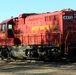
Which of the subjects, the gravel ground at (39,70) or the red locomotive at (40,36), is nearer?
the gravel ground at (39,70)

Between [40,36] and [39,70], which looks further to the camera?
[40,36]

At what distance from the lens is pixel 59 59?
2086cm

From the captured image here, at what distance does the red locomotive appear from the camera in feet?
66.7

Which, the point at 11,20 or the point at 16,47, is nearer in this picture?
the point at 16,47

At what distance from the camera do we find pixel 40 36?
2166 centimetres

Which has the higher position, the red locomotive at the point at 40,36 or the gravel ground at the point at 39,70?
the red locomotive at the point at 40,36

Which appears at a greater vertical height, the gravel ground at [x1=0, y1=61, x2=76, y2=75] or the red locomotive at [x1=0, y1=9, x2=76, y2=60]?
the red locomotive at [x1=0, y1=9, x2=76, y2=60]

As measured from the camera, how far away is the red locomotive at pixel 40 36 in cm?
2034

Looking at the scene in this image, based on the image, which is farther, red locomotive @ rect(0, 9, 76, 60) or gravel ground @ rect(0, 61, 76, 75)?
red locomotive @ rect(0, 9, 76, 60)

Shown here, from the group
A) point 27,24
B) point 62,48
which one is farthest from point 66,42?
point 27,24

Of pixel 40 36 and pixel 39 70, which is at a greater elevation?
pixel 40 36

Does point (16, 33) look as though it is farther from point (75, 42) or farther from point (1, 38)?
point (75, 42)

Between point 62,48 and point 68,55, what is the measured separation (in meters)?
0.92

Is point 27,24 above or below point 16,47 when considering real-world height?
above
